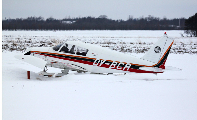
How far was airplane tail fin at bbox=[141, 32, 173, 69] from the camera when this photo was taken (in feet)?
29.2

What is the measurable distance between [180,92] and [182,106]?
1.38m

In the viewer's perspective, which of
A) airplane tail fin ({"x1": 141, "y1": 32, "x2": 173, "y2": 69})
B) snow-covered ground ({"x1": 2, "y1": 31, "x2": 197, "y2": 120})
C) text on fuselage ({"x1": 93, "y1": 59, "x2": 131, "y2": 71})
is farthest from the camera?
text on fuselage ({"x1": 93, "y1": 59, "x2": 131, "y2": 71})

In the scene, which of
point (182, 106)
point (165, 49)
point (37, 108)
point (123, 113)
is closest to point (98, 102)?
point (123, 113)

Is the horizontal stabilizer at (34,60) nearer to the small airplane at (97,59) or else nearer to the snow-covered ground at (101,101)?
the small airplane at (97,59)

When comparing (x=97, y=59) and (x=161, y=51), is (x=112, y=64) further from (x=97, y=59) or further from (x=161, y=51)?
(x=161, y=51)

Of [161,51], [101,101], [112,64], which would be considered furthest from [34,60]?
[161,51]

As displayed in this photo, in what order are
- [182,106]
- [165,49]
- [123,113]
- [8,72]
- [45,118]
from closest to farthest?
[45,118]
[123,113]
[182,106]
[165,49]
[8,72]

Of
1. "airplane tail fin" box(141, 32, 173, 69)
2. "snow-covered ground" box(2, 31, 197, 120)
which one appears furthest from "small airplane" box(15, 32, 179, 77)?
"snow-covered ground" box(2, 31, 197, 120)

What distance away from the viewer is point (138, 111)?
5.34 m

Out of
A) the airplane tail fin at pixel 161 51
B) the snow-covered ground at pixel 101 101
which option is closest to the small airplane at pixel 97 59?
the airplane tail fin at pixel 161 51

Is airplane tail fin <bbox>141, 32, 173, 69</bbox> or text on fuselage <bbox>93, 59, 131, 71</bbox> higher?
A: airplane tail fin <bbox>141, 32, 173, 69</bbox>

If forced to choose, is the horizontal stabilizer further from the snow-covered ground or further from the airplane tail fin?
the airplane tail fin

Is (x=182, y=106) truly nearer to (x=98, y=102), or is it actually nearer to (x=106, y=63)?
(x=98, y=102)

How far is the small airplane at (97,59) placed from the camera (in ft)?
29.4
